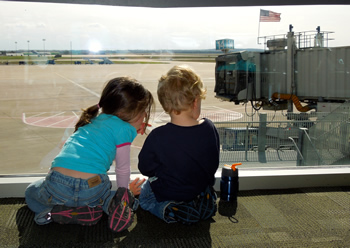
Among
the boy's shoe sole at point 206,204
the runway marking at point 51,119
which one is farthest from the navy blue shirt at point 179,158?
the runway marking at point 51,119

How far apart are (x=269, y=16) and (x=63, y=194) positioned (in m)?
1.92

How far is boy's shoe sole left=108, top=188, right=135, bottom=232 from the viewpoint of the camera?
1.59m

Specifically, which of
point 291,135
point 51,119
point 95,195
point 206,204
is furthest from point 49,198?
point 291,135

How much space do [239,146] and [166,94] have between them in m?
1.49

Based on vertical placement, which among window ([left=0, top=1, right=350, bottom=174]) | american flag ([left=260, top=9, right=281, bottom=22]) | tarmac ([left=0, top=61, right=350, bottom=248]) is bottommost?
tarmac ([left=0, top=61, right=350, bottom=248])

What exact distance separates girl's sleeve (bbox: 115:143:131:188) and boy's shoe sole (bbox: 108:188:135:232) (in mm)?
88

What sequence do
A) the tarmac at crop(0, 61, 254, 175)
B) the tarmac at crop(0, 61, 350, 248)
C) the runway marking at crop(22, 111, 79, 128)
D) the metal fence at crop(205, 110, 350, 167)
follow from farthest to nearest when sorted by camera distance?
the metal fence at crop(205, 110, 350, 167) → the runway marking at crop(22, 111, 79, 128) → the tarmac at crop(0, 61, 254, 175) → the tarmac at crop(0, 61, 350, 248)

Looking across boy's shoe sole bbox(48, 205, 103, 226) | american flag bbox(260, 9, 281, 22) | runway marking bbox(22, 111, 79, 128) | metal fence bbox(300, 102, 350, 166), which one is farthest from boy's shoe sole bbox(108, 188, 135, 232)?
metal fence bbox(300, 102, 350, 166)

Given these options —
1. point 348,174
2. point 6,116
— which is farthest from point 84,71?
point 348,174

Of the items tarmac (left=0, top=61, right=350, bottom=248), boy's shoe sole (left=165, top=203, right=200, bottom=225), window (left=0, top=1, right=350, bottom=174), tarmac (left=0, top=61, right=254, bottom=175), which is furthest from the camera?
tarmac (left=0, top=61, right=254, bottom=175)

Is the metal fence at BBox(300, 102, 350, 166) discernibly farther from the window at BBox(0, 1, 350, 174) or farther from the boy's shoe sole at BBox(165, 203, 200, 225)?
the boy's shoe sole at BBox(165, 203, 200, 225)

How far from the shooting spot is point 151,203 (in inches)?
72.6

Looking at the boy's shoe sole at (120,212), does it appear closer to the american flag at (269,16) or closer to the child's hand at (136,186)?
the child's hand at (136,186)

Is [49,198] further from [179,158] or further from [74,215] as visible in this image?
[179,158]
